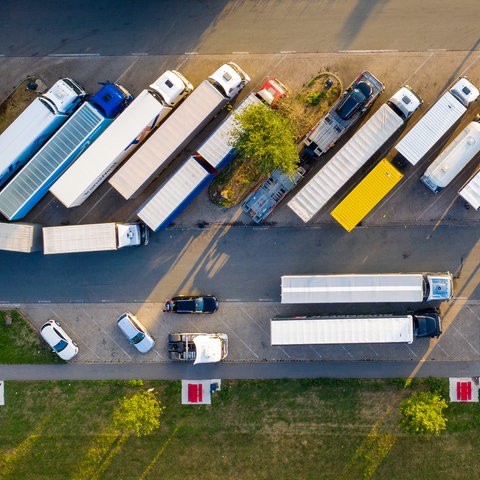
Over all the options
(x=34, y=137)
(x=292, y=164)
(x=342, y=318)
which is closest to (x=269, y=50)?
(x=292, y=164)

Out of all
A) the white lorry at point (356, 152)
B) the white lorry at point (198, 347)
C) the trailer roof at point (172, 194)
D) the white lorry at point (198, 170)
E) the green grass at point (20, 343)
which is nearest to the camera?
the white lorry at point (356, 152)

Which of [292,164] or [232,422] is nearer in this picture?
[292,164]

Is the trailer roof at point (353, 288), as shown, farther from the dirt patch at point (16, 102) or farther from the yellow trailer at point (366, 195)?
the dirt patch at point (16, 102)

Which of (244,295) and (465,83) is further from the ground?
(465,83)

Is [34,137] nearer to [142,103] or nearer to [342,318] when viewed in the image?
[142,103]

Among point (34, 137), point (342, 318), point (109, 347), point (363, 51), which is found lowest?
point (109, 347)

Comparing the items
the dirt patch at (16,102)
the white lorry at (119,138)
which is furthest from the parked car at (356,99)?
the dirt patch at (16,102)
